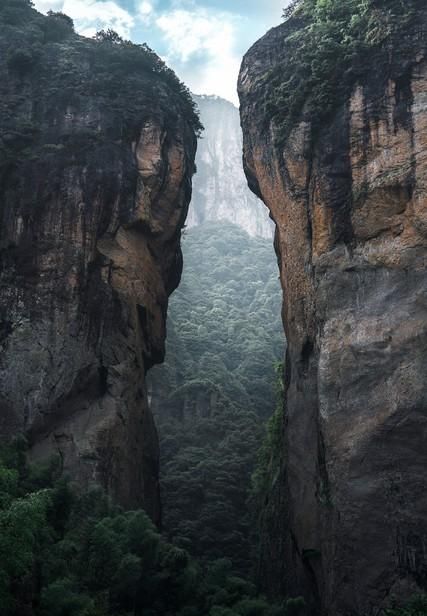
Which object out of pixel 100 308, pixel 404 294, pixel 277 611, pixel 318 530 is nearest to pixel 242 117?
pixel 100 308

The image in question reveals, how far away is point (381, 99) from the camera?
1925 cm

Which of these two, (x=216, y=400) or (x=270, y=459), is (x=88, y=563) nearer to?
(x=270, y=459)

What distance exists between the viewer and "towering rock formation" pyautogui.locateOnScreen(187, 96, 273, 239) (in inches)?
3514

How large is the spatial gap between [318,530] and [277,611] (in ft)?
8.43

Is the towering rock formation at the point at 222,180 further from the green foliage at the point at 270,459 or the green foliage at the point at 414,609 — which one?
the green foliage at the point at 414,609

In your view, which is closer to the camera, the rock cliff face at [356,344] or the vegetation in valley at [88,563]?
the vegetation in valley at [88,563]

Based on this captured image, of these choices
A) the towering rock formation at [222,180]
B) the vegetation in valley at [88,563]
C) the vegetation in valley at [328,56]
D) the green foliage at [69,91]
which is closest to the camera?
the vegetation in valley at [88,563]

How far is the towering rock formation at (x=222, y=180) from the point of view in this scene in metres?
89.2

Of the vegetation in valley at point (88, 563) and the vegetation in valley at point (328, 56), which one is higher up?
the vegetation in valley at point (328, 56)

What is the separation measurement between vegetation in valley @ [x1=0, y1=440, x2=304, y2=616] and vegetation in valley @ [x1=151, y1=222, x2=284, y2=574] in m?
3.55

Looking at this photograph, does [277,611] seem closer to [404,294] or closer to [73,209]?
[404,294]

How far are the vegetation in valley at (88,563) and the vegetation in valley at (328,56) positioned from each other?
12.8 m

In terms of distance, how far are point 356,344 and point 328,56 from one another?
31.4 ft

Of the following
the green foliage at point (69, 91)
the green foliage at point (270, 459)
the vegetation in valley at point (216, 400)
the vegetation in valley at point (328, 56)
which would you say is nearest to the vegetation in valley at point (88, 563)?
the vegetation in valley at point (216, 400)
